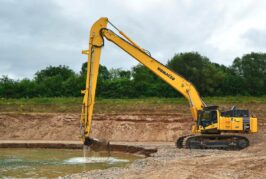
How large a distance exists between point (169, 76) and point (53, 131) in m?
13.8

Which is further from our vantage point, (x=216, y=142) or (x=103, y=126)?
(x=103, y=126)

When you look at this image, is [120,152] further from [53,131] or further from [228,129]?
[53,131]

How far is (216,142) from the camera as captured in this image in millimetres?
20828

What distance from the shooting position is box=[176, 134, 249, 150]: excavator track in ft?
67.8

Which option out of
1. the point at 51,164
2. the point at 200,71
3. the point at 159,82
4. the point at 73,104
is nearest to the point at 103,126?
the point at 73,104

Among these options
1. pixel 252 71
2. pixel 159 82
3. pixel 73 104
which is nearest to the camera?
pixel 73 104

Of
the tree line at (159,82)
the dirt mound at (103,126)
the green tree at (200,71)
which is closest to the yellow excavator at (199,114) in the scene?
the dirt mound at (103,126)

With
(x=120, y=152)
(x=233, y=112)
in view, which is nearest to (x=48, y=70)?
(x=120, y=152)

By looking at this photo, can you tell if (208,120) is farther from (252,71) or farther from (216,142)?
(252,71)

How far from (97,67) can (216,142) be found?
6.99 metres

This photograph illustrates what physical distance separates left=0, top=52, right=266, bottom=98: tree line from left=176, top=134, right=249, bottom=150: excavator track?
2445 centimetres

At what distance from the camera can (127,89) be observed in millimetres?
45156

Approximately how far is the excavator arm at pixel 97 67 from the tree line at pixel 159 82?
24.2 metres

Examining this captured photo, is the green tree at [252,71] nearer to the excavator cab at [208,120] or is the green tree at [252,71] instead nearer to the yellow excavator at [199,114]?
the yellow excavator at [199,114]
